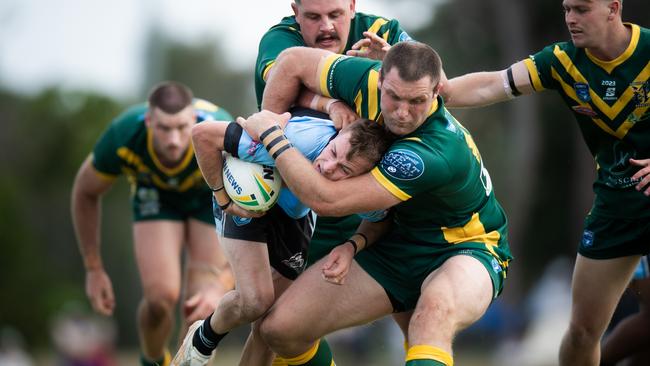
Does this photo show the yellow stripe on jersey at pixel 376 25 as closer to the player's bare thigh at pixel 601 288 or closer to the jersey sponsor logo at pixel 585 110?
the jersey sponsor logo at pixel 585 110

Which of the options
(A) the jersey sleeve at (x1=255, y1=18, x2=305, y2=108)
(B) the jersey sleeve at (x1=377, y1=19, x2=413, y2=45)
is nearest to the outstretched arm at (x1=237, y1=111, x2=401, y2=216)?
(A) the jersey sleeve at (x1=255, y1=18, x2=305, y2=108)

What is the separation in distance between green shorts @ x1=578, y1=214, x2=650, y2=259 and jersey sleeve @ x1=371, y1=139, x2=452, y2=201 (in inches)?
60.0

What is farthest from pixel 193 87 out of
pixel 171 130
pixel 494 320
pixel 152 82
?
pixel 171 130

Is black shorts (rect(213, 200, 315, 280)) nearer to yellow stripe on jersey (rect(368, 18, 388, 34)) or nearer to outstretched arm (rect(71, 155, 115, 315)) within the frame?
yellow stripe on jersey (rect(368, 18, 388, 34))

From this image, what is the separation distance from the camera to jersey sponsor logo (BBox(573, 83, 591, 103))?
6.68 m

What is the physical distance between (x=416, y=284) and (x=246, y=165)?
4.35 feet

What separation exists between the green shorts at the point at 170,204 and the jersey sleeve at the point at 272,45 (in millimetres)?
2138

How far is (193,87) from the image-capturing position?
57812mm

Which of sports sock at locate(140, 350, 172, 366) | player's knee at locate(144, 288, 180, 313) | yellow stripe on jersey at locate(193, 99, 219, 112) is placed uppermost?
yellow stripe on jersey at locate(193, 99, 219, 112)

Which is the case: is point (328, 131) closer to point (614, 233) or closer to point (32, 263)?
A: point (614, 233)

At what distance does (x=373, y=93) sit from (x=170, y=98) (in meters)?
3.08

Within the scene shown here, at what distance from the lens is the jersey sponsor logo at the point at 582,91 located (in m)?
6.68

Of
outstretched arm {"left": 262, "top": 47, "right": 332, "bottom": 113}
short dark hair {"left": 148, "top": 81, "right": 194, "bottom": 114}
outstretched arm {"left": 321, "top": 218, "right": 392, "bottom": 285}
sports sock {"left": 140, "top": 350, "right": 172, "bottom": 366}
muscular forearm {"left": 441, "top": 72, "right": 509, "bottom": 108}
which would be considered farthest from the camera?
sports sock {"left": 140, "top": 350, "right": 172, "bottom": 366}

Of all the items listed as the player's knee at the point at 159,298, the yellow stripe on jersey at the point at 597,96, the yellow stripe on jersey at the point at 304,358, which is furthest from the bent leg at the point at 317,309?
the player's knee at the point at 159,298
